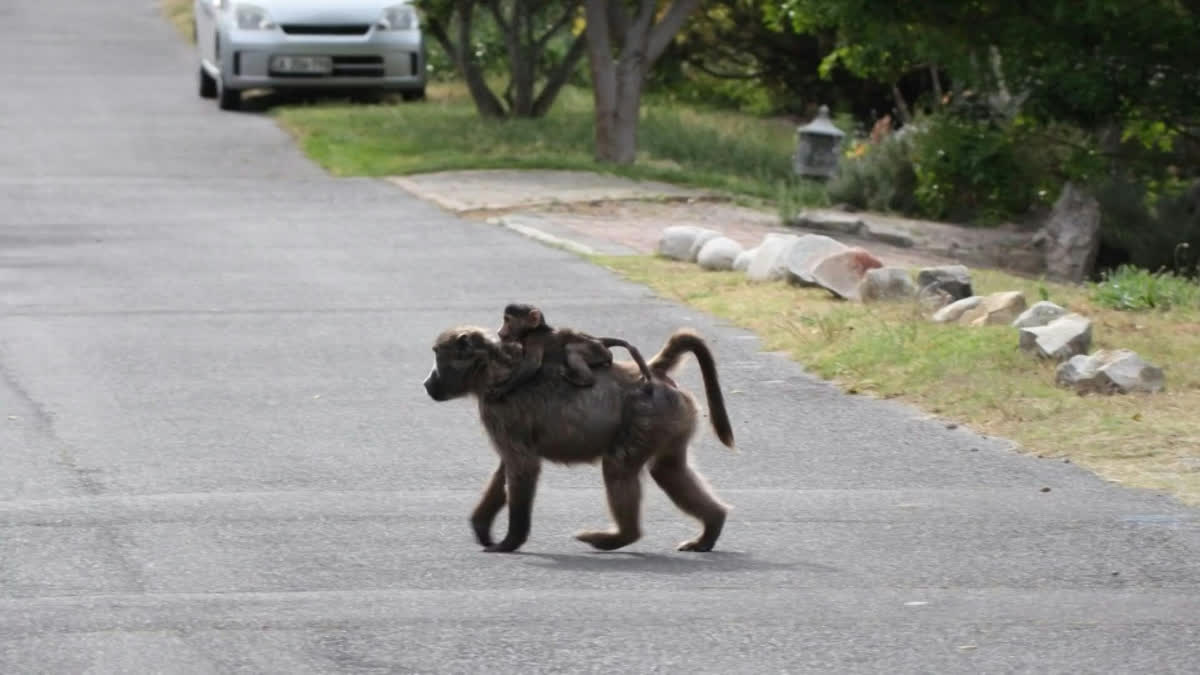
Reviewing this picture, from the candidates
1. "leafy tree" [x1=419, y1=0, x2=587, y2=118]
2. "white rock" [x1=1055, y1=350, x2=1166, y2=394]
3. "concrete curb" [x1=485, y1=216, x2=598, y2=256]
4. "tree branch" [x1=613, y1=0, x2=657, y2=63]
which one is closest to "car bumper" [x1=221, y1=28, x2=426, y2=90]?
"leafy tree" [x1=419, y1=0, x2=587, y2=118]

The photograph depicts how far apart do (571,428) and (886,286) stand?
18.2 ft

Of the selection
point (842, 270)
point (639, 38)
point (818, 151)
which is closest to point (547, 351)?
point (842, 270)

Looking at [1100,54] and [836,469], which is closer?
[836,469]

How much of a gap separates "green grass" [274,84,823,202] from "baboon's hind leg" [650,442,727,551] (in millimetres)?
11184

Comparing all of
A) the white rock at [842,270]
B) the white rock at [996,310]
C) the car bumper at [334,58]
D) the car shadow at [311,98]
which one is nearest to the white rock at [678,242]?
the white rock at [842,270]

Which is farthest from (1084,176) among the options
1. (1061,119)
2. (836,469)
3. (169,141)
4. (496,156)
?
(836,469)

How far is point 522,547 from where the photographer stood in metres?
6.95

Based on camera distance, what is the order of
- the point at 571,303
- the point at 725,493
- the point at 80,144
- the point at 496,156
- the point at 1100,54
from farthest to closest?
the point at 80,144, the point at 496,156, the point at 1100,54, the point at 571,303, the point at 725,493

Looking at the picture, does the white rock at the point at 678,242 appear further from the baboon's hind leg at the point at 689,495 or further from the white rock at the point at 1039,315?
the baboon's hind leg at the point at 689,495

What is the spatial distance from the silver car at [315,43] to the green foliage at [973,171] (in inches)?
257

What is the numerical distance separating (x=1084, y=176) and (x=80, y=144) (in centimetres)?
985

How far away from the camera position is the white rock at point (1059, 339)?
33.1 feet

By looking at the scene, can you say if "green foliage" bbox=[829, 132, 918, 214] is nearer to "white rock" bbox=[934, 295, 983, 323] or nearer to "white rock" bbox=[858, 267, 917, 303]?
"white rock" bbox=[858, 267, 917, 303]

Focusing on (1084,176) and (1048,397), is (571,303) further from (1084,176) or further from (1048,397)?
(1084,176)
